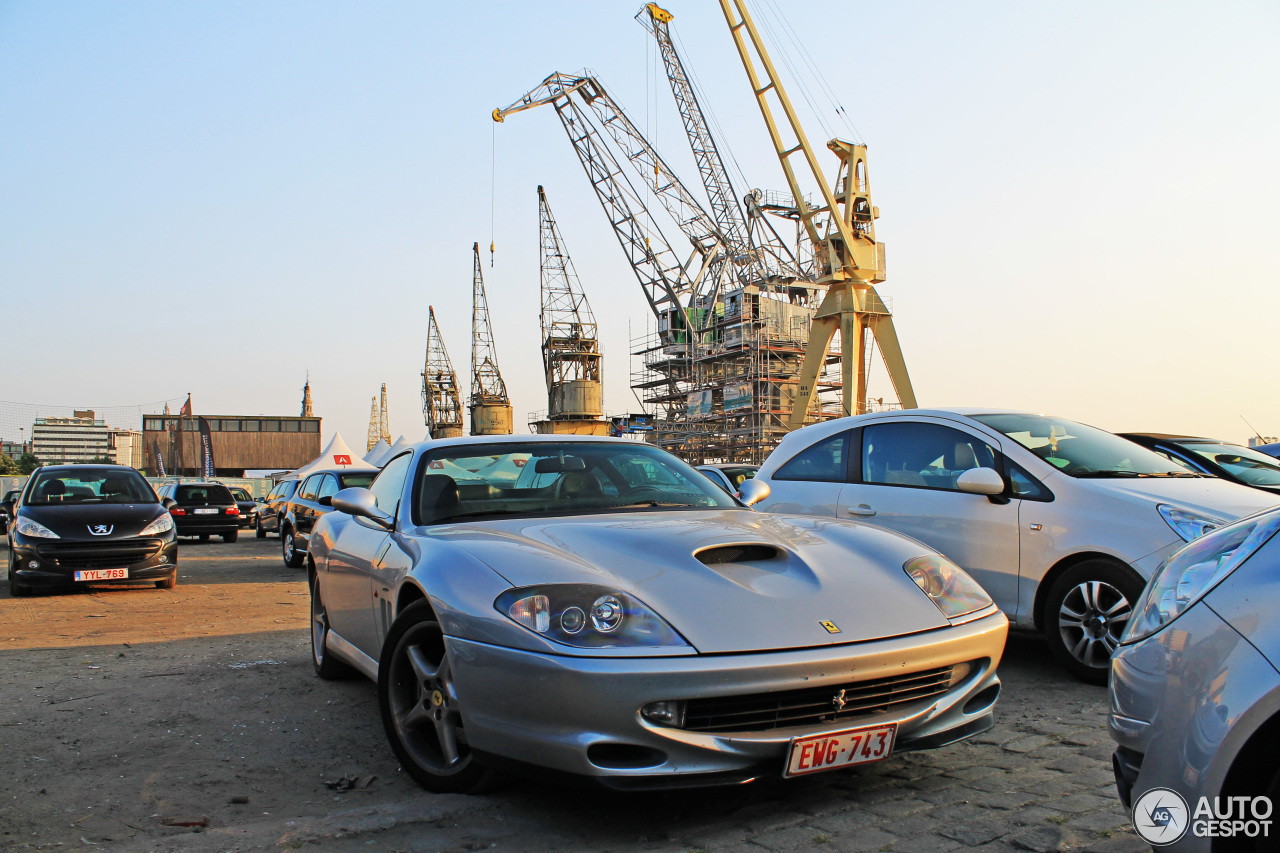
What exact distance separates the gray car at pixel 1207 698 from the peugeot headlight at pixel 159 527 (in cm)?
1013

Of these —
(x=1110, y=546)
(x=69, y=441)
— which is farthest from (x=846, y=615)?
(x=69, y=441)

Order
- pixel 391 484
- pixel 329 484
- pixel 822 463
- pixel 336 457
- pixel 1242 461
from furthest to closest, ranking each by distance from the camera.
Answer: pixel 336 457 < pixel 329 484 < pixel 1242 461 < pixel 822 463 < pixel 391 484

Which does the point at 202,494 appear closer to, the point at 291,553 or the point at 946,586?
the point at 291,553

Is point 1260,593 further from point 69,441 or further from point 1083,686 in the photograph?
point 69,441

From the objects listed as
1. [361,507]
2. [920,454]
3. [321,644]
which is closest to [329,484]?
[321,644]

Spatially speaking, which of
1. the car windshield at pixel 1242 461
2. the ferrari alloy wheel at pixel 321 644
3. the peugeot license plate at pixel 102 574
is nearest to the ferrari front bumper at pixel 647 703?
the ferrari alloy wheel at pixel 321 644

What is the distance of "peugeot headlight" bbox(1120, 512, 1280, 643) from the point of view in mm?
2012

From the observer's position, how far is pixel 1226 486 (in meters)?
4.97

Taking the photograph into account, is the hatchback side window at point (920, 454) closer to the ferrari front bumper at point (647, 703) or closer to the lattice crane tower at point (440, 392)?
the ferrari front bumper at point (647, 703)

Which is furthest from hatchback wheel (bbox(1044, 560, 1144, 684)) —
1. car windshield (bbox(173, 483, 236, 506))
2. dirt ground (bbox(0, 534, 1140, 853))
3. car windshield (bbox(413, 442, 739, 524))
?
car windshield (bbox(173, 483, 236, 506))

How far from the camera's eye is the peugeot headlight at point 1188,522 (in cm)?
435

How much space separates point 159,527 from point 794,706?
31.0 ft

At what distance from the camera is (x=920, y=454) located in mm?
5656

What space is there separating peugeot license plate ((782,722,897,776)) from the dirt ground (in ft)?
0.71
